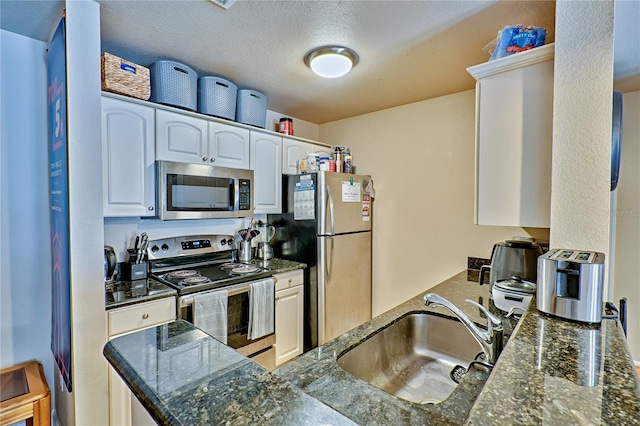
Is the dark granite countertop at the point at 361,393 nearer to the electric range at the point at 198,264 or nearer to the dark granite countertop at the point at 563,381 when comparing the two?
the dark granite countertop at the point at 563,381

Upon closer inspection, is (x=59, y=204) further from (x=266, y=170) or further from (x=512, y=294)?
(x=512, y=294)

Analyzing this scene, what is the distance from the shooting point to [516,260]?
167cm

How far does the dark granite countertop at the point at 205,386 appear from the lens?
50 centimetres

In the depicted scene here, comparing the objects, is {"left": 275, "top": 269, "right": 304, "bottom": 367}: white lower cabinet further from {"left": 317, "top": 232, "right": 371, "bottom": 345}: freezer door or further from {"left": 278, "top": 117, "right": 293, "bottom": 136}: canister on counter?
{"left": 278, "top": 117, "right": 293, "bottom": 136}: canister on counter

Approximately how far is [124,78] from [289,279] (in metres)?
1.78

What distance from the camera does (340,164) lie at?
3.02 metres

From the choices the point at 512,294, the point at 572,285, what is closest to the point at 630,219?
the point at 512,294

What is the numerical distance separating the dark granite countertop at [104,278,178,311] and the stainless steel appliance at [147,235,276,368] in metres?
0.07

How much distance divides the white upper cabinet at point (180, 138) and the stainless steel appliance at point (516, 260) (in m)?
2.06

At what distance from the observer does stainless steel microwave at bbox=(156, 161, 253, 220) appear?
2.00 metres

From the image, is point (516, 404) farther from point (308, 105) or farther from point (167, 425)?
point (308, 105)

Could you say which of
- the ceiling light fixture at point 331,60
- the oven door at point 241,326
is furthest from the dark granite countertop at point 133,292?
the ceiling light fixture at point 331,60

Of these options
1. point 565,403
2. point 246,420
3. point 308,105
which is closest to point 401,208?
point 308,105

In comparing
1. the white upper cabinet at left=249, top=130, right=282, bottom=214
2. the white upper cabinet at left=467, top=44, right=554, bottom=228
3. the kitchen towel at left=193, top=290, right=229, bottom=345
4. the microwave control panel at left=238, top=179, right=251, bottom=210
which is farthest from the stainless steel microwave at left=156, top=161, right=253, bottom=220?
the white upper cabinet at left=467, top=44, right=554, bottom=228
